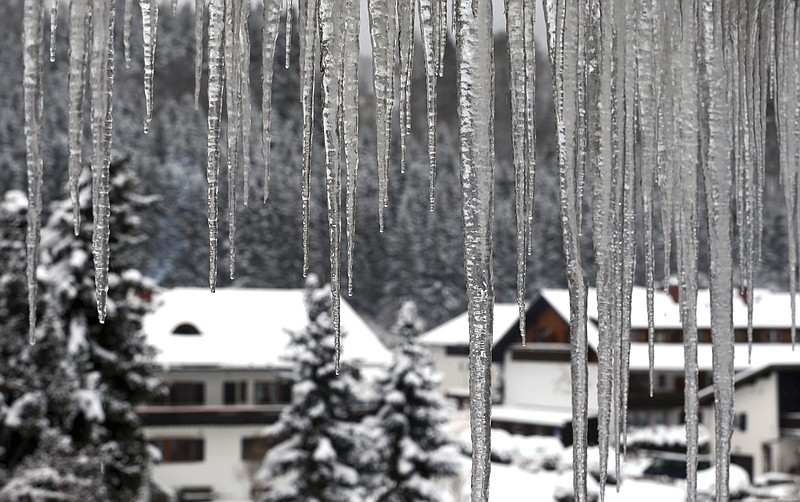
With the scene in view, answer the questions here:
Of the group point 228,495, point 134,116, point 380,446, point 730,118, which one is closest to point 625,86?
point 730,118

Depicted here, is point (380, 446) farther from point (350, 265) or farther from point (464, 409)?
point (464, 409)

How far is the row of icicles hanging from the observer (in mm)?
1250

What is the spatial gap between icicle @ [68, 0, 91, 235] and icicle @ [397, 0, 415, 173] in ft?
1.56

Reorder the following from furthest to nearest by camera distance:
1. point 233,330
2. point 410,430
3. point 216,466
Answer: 1. point 233,330
2. point 216,466
3. point 410,430

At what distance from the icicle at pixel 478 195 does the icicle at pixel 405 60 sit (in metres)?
0.12

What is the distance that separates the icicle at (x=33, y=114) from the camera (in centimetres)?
112

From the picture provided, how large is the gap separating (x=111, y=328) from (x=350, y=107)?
52.6 ft

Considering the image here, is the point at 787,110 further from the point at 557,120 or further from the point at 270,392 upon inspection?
the point at 270,392

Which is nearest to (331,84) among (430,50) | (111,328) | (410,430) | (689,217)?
(430,50)

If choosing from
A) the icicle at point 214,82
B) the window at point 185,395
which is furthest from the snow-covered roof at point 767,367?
the icicle at point 214,82

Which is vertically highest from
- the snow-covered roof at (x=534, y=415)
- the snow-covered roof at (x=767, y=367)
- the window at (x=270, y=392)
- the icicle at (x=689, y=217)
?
the icicle at (x=689, y=217)

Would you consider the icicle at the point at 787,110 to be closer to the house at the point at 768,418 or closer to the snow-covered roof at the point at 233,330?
→ the snow-covered roof at the point at 233,330

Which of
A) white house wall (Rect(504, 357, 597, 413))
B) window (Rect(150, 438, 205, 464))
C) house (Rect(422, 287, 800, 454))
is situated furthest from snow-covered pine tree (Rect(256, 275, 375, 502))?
white house wall (Rect(504, 357, 597, 413))

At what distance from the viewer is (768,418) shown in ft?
99.4
